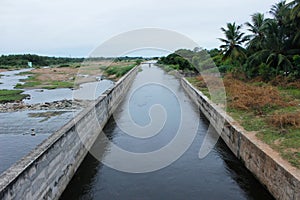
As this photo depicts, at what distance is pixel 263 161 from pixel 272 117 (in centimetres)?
317

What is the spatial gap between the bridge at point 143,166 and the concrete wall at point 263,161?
0.02 meters

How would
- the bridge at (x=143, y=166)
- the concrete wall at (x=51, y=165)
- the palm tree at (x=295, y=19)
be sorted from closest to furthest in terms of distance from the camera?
the concrete wall at (x=51, y=165) < the bridge at (x=143, y=166) < the palm tree at (x=295, y=19)

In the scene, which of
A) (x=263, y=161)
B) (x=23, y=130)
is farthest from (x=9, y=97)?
(x=263, y=161)

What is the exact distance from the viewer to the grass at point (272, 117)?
721 cm

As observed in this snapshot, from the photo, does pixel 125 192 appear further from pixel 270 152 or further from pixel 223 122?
pixel 223 122

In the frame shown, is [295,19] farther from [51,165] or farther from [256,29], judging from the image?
[51,165]

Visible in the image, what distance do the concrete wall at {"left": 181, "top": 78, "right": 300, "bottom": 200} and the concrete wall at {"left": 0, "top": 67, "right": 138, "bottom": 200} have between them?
4.99 m

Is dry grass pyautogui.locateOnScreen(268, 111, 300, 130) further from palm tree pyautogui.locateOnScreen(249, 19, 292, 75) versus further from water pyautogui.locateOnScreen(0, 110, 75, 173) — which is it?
palm tree pyautogui.locateOnScreen(249, 19, 292, 75)

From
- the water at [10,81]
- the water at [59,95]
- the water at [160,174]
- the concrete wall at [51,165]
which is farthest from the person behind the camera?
the water at [10,81]

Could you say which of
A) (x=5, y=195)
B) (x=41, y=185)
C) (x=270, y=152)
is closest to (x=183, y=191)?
(x=270, y=152)

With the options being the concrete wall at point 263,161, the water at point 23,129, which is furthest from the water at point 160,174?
the water at point 23,129

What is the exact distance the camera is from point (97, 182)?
770 cm

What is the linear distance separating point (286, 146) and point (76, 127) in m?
5.97

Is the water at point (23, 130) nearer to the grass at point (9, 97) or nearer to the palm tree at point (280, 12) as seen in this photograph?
the grass at point (9, 97)
